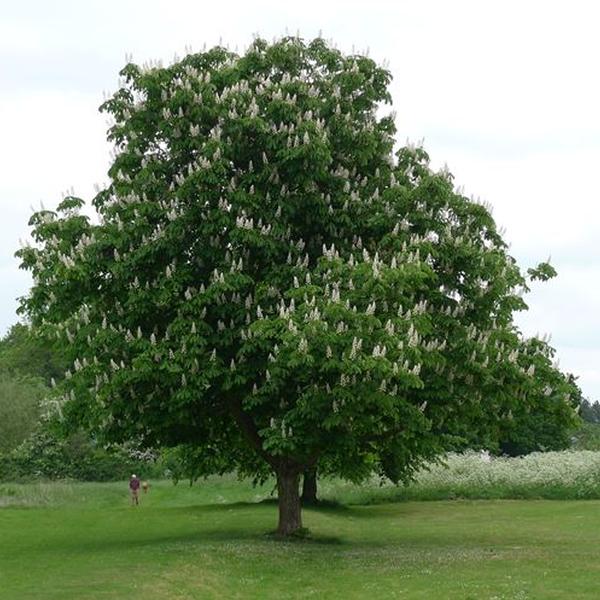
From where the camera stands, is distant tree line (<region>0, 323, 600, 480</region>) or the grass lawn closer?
the grass lawn

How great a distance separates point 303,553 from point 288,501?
149 inches

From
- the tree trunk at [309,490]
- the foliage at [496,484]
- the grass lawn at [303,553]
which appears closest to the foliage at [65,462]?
the foliage at [496,484]

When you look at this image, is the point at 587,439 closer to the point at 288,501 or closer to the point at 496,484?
the point at 496,484

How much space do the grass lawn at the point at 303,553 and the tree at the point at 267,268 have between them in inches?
122

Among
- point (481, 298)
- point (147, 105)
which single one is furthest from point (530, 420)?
point (147, 105)

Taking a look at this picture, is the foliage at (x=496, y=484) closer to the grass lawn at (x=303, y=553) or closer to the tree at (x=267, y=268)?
the grass lawn at (x=303, y=553)

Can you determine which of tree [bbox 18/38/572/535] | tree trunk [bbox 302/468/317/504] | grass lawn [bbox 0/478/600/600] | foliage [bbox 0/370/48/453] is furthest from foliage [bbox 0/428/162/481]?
tree [bbox 18/38/572/535]

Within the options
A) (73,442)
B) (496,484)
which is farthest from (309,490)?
(73,442)

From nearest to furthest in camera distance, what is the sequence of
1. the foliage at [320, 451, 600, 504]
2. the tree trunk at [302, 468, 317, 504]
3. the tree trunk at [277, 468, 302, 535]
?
the tree trunk at [277, 468, 302, 535]
the tree trunk at [302, 468, 317, 504]
the foliage at [320, 451, 600, 504]

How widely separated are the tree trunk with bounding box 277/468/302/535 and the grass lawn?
30.1 inches

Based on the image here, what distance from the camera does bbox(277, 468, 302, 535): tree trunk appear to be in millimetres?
33156

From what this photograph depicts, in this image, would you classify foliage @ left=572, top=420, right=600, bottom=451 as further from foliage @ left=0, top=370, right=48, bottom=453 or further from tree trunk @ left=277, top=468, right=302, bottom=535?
tree trunk @ left=277, top=468, right=302, bottom=535

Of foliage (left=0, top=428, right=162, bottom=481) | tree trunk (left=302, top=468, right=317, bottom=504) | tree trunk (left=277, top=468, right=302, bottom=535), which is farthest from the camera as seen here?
foliage (left=0, top=428, right=162, bottom=481)

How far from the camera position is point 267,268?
3034 centimetres
